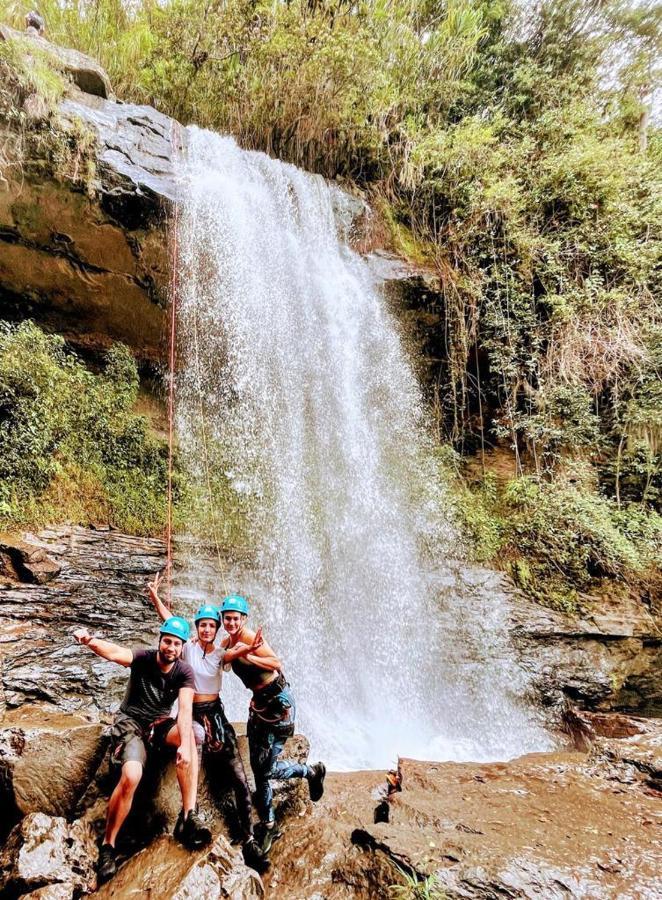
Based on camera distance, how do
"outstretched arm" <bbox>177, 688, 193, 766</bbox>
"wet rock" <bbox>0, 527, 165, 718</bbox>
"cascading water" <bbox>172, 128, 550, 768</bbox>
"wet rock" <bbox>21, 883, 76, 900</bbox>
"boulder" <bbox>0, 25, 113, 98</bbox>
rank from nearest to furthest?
"wet rock" <bbox>21, 883, 76, 900</bbox> < "outstretched arm" <bbox>177, 688, 193, 766</bbox> < "wet rock" <bbox>0, 527, 165, 718</bbox> < "cascading water" <bbox>172, 128, 550, 768</bbox> < "boulder" <bbox>0, 25, 113, 98</bbox>

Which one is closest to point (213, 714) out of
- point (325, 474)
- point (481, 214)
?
point (325, 474)

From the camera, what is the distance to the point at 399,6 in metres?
10.3

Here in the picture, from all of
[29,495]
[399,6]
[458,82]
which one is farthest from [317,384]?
[399,6]

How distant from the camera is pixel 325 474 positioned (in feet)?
25.5

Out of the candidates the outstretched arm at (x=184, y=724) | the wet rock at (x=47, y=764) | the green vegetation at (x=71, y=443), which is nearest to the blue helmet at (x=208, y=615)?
the outstretched arm at (x=184, y=724)

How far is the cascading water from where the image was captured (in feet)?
19.7

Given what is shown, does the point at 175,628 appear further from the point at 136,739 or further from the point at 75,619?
the point at 75,619

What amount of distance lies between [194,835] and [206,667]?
0.84 metres

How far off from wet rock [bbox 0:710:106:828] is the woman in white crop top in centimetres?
82

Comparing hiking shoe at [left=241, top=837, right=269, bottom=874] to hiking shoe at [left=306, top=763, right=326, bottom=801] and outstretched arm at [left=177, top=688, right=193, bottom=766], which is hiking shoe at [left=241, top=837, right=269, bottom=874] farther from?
outstretched arm at [left=177, top=688, right=193, bottom=766]

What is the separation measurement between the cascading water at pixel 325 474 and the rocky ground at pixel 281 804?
123 centimetres

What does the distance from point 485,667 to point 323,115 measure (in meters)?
10.7

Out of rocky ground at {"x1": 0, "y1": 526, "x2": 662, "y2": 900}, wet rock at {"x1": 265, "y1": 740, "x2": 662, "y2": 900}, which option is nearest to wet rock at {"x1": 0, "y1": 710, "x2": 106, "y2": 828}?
rocky ground at {"x1": 0, "y1": 526, "x2": 662, "y2": 900}

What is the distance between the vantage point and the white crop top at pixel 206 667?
298cm
